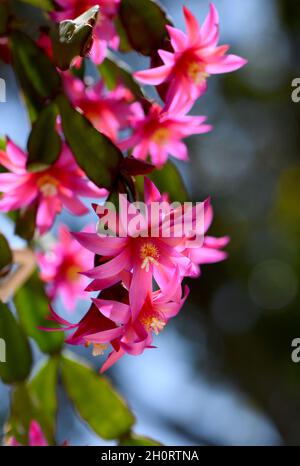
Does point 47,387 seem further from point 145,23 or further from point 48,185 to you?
point 145,23

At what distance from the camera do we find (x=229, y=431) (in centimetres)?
254

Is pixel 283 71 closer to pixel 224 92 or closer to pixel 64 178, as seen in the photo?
pixel 224 92

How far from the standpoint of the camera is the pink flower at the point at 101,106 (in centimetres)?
98

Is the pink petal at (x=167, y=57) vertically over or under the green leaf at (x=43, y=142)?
over

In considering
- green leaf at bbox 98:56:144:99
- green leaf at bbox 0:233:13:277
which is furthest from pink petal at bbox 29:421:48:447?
green leaf at bbox 98:56:144:99

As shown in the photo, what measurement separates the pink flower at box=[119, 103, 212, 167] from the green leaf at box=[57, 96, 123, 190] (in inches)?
4.0

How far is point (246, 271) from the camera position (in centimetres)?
239

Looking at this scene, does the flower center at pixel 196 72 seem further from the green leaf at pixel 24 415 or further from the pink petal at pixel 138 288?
the green leaf at pixel 24 415

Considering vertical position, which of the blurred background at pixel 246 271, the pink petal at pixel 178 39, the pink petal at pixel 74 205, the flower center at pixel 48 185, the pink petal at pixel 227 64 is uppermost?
the pink petal at pixel 178 39

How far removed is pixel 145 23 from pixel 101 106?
0.17m

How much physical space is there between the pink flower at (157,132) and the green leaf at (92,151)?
10 centimetres

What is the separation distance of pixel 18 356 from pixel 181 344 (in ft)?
4.93

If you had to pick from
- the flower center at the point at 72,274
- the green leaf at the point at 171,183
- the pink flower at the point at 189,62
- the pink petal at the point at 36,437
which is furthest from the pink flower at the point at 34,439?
the pink flower at the point at 189,62

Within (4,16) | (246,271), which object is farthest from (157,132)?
(246,271)
